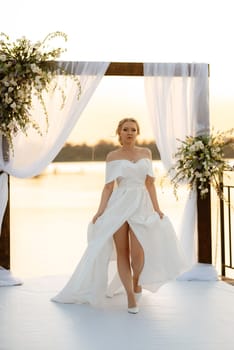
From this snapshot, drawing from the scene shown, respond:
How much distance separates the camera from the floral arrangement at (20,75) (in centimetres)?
498

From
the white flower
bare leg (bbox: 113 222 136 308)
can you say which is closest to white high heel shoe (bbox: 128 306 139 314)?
bare leg (bbox: 113 222 136 308)

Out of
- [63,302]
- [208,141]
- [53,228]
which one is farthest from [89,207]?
[63,302]

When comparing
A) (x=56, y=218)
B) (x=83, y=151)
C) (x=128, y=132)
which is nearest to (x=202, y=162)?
(x=128, y=132)

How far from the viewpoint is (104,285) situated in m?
4.32

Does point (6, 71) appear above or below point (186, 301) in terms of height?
above

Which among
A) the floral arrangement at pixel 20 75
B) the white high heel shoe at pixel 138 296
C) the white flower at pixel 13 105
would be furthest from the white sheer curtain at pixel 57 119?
the white high heel shoe at pixel 138 296

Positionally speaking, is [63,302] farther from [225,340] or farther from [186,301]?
[225,340]

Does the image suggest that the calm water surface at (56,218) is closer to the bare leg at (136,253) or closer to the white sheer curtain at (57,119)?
the white sheer curtain at (57,119)

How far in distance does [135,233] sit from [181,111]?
1713mm

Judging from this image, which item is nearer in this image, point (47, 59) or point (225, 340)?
point (225, 340)

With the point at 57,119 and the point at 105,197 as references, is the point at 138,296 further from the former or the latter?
the point at 57,119

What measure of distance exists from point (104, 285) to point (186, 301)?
2.13ft

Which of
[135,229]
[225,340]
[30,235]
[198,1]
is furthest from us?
[30,235]

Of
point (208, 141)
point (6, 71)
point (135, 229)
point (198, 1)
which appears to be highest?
point (198, 1)
